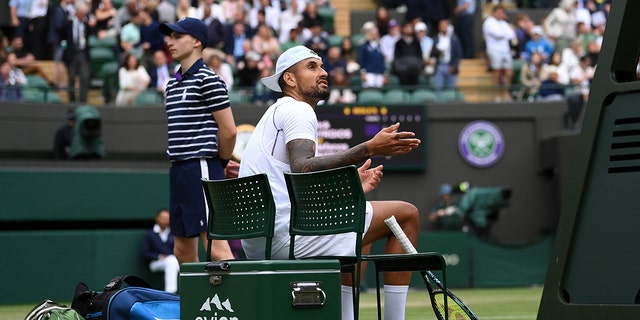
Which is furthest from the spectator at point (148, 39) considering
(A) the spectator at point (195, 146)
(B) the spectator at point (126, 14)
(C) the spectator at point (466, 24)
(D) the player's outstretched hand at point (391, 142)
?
(D) the player's outstretched hand at point (391, 142)

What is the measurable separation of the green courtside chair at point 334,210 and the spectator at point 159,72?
44.4ft

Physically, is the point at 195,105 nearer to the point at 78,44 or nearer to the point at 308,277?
the point at 308,277

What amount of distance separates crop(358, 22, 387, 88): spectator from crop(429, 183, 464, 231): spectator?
7.62ft

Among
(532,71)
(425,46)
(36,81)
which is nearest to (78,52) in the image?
(36,81)

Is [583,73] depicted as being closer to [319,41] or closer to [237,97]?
[319,41]

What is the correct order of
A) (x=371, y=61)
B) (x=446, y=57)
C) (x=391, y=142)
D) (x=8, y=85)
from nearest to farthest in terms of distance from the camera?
(x=391, y=142), (x=8, y=85), (x=371, y=61), (x=446, y=57)

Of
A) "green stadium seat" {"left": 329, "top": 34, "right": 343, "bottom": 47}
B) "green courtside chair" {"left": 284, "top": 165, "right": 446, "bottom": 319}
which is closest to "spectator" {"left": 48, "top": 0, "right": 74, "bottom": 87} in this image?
"green stadium seat" {"left": 329, "top": 34, "right": 343, "bottom": 47}

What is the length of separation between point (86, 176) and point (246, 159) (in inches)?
406

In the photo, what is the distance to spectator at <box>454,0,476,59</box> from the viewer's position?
73.5ft

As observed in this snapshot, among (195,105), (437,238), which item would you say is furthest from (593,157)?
(437,238)

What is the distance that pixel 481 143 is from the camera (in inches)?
805

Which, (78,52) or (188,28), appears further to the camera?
(78,52)

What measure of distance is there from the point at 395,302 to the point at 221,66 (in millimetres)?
12908

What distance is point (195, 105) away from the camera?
7109mm
